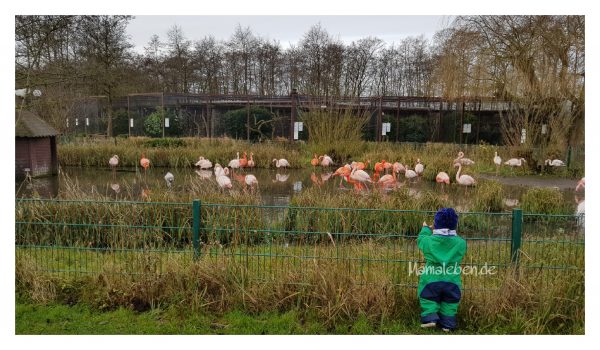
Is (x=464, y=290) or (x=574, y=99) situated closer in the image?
(x=464, y=290)

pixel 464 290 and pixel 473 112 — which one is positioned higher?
pixel 473 112

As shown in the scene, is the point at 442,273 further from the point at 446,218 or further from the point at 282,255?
the point at 282,255

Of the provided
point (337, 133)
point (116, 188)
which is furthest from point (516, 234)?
point (337, 133)

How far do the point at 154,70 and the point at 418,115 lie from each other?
11.1 m

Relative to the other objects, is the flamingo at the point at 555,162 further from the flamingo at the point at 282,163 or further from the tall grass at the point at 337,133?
the flamingo at the point at 282,163

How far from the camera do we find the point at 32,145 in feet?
32.8

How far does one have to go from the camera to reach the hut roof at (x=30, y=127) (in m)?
9.66

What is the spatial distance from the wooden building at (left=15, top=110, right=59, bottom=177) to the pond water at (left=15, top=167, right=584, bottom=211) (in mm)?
284

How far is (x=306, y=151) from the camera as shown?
560 inches

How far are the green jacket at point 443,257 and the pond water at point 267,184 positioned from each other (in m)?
3.98

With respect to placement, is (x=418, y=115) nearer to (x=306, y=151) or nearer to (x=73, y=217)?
(x=306, y=151)

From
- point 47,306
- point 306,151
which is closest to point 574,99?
point 306,151

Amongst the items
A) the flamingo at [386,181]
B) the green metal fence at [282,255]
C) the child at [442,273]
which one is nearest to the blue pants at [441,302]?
the child at [442,273]

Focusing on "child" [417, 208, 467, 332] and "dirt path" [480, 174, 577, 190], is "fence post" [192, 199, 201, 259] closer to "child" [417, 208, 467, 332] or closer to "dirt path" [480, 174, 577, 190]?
"child" [417, 208, 467, 332]
